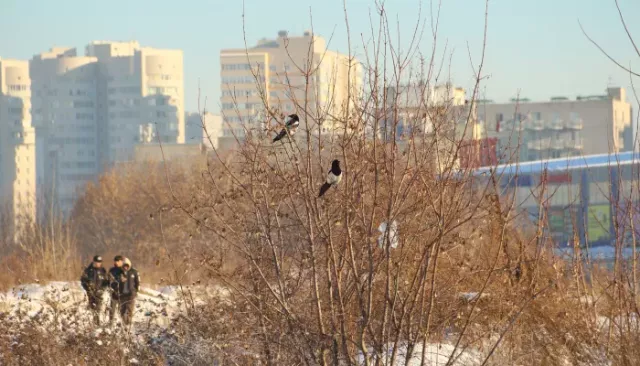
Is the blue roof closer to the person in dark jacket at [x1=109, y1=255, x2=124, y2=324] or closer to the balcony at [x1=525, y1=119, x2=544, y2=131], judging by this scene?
the person in dark jacket at [x1=109, y1=255, x2=124, y2=324]

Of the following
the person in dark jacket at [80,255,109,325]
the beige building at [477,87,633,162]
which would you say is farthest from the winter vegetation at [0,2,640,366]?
the beige building at [477,87,633,162]

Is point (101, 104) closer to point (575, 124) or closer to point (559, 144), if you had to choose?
point (559, 144)

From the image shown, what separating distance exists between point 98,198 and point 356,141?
52576 millimetres

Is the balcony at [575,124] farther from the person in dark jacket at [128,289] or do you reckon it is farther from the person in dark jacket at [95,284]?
the person in dark jacket at [95,284]

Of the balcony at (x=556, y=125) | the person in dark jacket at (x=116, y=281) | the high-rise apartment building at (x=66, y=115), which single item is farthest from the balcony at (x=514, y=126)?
the high-rise apartment building at (x=66, y=115)

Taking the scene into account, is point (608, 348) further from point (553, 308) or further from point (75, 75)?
point (75, 75)

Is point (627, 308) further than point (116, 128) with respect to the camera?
No

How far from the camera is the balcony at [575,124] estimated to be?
12081cm

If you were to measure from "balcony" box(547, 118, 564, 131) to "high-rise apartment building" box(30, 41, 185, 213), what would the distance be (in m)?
71.2

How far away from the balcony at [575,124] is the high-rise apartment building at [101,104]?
240ft

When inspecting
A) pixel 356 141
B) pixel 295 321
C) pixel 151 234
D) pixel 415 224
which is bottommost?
pixel 151 234

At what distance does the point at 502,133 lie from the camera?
4444 inches

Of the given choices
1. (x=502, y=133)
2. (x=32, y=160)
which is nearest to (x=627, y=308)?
→ (x=502, y=133)

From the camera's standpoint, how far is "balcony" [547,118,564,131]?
12175 centimetres
